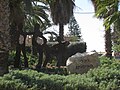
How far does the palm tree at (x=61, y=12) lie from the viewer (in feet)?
90.4

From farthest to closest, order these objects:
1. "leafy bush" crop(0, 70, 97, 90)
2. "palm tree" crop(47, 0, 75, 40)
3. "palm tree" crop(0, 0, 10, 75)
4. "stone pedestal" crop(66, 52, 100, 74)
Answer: "palm tree" crop(47, 0, 75, 40)
"stone pedestal" crop(66, 52, 100, 74)
"palm tree" crop(0, 0, 10, 75)
"leafy bush" crop(0, 70, 97, 90)

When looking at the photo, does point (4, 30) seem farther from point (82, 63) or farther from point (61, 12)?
point (61, 12)

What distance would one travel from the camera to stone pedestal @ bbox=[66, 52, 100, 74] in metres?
16.1

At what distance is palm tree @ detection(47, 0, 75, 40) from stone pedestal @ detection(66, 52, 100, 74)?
10.6m

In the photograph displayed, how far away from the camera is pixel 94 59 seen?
54.3 ft

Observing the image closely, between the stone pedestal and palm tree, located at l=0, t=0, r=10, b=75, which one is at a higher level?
palm tree, located at l=0, t=0, r=10, b=75

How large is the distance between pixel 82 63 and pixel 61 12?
43.4ft

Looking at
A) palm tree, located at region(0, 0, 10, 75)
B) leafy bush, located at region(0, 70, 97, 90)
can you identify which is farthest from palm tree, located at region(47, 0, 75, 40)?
leafy bush, located at region(0, 70, 97, 90)

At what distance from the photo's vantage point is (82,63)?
16203 mm

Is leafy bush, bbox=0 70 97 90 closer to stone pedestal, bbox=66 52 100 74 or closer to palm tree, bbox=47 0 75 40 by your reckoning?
stone pedestal, bbox=66 52 100 74

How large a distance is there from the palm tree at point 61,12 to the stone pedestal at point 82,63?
418 inches

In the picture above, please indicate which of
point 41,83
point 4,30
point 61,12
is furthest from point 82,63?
point 61,12

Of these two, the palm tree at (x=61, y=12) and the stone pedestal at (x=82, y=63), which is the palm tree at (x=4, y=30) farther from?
the palm tree at (x=61, y=12)

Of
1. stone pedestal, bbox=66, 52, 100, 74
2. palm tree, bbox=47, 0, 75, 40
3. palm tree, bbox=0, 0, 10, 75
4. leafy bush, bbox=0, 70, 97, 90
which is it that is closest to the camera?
leafy bush, bbox=0, 70, 97, 90
